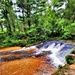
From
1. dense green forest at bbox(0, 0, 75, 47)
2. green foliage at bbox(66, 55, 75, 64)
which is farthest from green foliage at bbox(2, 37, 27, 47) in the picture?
green foliage at bbox(66, 55, 75, 64)

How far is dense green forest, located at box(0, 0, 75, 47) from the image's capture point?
21.5 metres

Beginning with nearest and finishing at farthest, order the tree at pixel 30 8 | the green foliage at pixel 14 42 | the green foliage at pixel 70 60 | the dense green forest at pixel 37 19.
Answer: the green foliage at pixel 70 60
the green foliage at pixel 14 42
the dense green forest at pixel 37 19
the tree at pixel 30 8

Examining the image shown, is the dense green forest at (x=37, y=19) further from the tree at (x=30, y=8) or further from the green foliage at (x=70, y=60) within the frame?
the green foliage at (x=70, y=60)

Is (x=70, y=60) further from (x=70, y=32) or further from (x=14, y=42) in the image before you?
(x=14, y=42)

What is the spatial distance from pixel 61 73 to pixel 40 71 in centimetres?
249

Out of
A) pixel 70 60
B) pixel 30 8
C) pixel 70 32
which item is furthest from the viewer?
pixel 30 8

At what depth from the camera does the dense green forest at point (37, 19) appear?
21.5m

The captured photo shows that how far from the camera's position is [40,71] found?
9.38 m

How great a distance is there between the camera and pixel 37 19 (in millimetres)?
26891

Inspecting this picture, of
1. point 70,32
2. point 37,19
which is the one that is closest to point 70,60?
point 70,32

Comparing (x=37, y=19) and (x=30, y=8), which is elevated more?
(x=30, y=8)

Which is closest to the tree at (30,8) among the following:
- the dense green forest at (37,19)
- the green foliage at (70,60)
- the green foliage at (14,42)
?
the dense green forest at (37,19)

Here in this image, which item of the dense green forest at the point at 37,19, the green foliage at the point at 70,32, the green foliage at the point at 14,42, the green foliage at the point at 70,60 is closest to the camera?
the green foliage at the point at 70,60

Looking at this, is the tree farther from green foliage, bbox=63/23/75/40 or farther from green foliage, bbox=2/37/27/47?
green foliage, bbox=63/23/75/40
